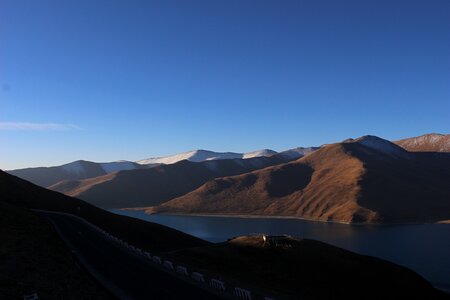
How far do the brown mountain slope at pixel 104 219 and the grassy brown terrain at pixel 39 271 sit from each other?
137ft

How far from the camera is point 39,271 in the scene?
38.6 metres

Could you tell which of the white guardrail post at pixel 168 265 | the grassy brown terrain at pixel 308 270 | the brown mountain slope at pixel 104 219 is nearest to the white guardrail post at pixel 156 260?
the white guardrail post at pixel 168 265

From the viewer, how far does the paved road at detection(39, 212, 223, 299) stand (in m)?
34.9

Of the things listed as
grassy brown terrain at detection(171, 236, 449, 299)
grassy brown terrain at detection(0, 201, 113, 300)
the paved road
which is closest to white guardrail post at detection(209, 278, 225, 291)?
the paved road

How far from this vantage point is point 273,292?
5091 centimetres

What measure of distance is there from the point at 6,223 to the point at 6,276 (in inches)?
1005

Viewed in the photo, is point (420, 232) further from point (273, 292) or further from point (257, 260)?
point (273, 292)

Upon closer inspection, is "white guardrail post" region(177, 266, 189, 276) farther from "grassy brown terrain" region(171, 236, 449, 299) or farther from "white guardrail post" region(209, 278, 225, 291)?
"grassy brown terrain" region(171, 236, 449, 299)

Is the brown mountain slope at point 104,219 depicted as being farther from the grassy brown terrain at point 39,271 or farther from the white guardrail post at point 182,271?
the white guardrail post at point 182,271

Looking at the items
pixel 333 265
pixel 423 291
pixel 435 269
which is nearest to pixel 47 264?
pixel 333 265

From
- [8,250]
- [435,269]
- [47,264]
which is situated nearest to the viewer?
[47,264]

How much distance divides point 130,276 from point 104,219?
255ft

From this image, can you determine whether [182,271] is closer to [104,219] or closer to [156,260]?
[156,260]

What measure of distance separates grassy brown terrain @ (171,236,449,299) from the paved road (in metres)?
9.72
